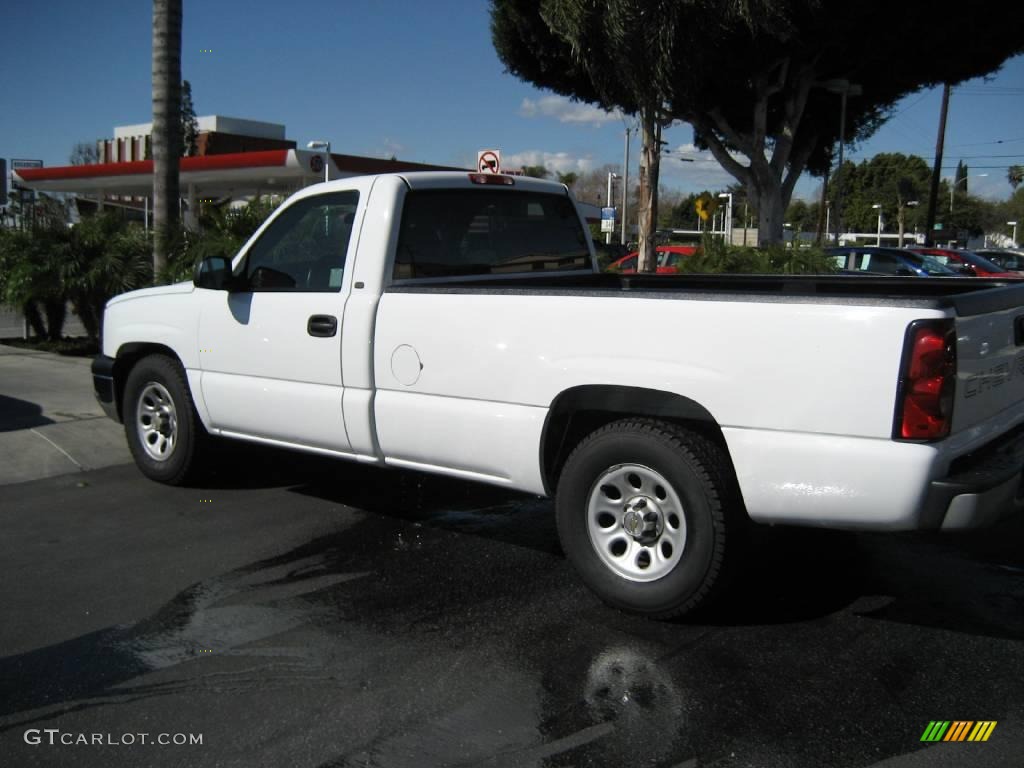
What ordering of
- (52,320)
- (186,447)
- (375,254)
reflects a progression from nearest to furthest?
(375,254)
(186,447)
(52,320)

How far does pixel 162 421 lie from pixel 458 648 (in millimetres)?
3383

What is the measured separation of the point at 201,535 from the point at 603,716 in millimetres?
3024

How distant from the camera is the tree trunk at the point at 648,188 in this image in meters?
13.7


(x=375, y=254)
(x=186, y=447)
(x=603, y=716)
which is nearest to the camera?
(x=603, y=716)

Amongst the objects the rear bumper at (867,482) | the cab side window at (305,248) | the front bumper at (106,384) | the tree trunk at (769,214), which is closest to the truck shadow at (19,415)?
the front bumper at (106,384)

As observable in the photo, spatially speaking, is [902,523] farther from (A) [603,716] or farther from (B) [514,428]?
(B) [514,428]

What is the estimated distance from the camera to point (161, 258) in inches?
467

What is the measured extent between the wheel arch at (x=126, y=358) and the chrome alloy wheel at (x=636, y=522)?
3459 mm

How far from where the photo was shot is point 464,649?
4.04m

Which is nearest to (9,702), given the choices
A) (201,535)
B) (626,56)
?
(201,535)

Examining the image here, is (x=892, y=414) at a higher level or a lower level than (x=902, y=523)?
higher

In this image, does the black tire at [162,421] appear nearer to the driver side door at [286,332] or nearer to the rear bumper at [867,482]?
the driver side door at [286,332]

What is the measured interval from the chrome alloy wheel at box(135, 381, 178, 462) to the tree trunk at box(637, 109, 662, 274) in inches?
338

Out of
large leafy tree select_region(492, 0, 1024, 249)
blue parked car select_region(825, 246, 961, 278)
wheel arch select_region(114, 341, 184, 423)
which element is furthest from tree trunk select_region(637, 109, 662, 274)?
wheel arch select_region(114, 341, 184, 423)
